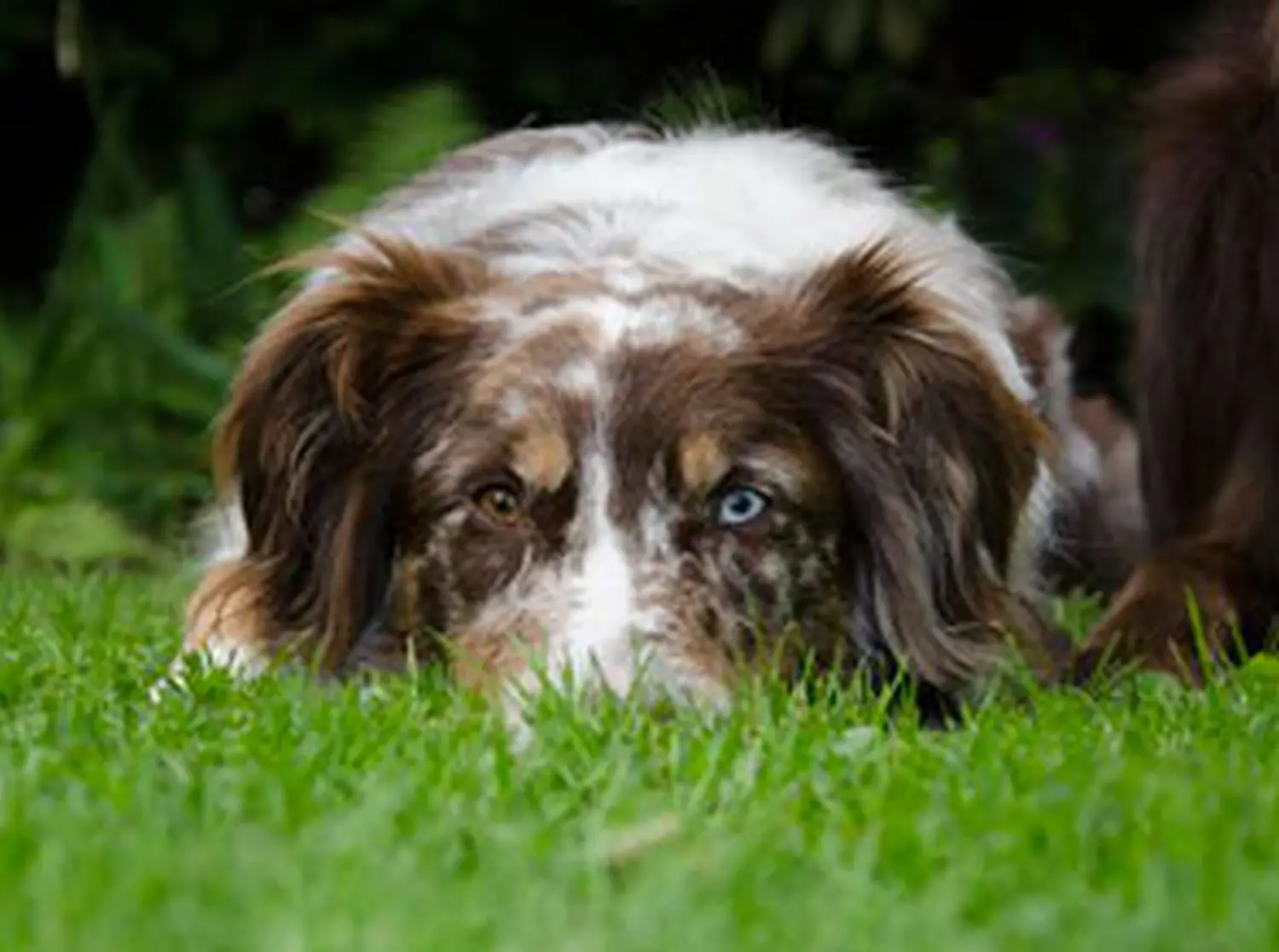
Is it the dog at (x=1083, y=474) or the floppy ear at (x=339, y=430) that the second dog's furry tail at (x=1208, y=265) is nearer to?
the dog at (x=1083, y=474)

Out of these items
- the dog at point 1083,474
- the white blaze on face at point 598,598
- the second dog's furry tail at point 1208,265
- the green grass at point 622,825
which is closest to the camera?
the green grass at point 622,825

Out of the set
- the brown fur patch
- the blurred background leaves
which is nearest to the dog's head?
the brown fur patch

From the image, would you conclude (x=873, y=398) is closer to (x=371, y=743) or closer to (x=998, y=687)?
(x=998, y=687)

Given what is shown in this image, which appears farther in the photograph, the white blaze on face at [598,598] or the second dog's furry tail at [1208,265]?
the second dog's furry tail at [1208,265]

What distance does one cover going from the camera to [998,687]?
17.1ft

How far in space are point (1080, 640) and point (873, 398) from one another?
→ 3.42ft

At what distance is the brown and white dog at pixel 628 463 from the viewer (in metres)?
4.95

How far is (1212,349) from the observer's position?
20.2 ft

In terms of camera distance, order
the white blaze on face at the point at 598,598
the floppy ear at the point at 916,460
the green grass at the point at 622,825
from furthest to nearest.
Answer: the floppy ear at the point at 916,460 < the white blaze on face at the point at 598,598 < the green grass at the point at 622,825

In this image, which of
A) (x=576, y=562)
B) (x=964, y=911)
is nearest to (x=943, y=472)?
(x=576, y=562)

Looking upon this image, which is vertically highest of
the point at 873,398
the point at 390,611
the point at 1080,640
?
the point at 873,398

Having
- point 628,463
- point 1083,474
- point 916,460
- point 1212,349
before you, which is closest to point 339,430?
point 628,463

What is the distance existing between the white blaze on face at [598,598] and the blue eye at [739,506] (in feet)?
0.67

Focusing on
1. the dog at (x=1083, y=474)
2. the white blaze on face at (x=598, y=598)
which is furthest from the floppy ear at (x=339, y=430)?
the dog at (x=1083, y=474)
